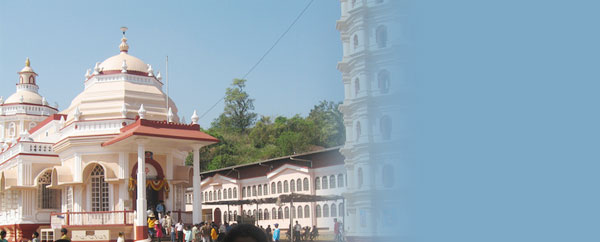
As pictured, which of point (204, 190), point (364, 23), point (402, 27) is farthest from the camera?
point (204, 190)

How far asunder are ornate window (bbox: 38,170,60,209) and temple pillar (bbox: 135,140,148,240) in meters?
6.70

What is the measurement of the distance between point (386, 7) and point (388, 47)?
0.52 feet

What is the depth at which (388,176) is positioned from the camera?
2475 mm

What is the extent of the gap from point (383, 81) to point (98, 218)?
20.3 m

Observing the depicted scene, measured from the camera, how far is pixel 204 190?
142 feet

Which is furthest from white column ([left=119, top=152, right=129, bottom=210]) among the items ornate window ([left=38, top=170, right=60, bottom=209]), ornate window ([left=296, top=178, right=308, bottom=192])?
ornate window ([left=296, top=178, right=308, bottom=192])

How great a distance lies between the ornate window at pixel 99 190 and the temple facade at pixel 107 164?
1.4 inches

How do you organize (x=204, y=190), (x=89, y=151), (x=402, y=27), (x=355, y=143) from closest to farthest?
(x=402, y=27)
(x=355, y=143)
(x=89, y=151)
(x=204, y=190)

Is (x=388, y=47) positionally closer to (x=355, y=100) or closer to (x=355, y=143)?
(x=355, y=100)

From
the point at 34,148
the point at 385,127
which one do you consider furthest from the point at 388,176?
the point at 34,148

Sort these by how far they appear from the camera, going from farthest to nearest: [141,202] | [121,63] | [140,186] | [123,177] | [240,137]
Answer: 1. [240,137]
2. [121,63]
3. [123,177]
4. [140,186]
5. [141,202]

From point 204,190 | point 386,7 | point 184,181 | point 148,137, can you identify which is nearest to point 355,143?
point 386,7

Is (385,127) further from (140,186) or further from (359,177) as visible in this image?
(140,186)

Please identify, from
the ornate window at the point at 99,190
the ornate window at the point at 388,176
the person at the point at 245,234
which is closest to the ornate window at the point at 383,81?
the ornate window at the point at 388,176
